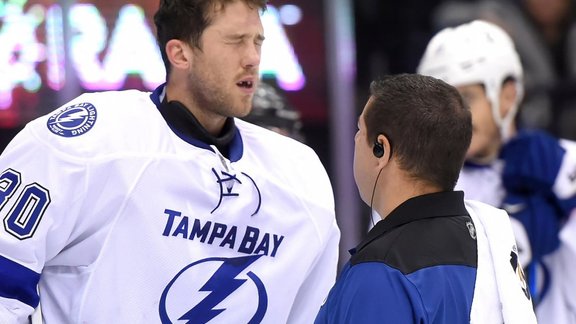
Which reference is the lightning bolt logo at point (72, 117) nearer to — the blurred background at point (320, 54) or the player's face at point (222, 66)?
the player's face at point (222, 66)

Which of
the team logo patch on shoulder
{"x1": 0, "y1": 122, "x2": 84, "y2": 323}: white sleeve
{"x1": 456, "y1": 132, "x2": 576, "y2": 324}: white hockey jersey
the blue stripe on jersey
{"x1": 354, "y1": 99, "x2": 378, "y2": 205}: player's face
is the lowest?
{"x1": 456, "y1": 132, "x2": 576, "y2": 324}: white hockey jersey

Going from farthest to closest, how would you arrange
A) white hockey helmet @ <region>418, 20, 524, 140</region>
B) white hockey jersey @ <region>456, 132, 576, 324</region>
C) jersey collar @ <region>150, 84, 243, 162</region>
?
white hockey helmet @ <region>418, 20, 524, 140</region> < white hockey jersey @ <region>456, 132, 576, 324</region> < jersey collar @ <region>150, 84, 243, 162</region>

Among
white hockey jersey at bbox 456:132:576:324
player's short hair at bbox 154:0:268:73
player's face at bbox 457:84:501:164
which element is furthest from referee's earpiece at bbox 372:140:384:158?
player's face at bbox 457:84:501:164

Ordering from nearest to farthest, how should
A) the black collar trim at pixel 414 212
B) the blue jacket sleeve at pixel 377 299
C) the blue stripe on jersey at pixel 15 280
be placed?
1. the blue jacket sleeve at pixel 377 299
2. the black collar trim at pixel 414 212
3. the blue stripe on jersey at pixel 15 280

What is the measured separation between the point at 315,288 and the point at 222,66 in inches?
25.6

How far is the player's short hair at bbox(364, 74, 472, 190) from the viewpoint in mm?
2664

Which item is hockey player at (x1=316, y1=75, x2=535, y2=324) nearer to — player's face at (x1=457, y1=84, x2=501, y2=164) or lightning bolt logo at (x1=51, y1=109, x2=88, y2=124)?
lightning bolt logo at (x1=51, y1=109, x2=88, y2=124)

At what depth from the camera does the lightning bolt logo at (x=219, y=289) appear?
10.2 ft

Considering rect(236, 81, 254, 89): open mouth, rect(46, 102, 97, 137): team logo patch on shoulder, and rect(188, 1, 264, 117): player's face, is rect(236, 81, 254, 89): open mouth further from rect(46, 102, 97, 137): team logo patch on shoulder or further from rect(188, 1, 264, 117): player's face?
rect(46, 102, 97, 137): team logo patch on shoulder

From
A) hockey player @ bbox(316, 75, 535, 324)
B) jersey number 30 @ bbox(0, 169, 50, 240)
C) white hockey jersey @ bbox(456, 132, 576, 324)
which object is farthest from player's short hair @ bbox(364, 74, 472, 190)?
white hockey jersey @ bbox(456, 132, 576, 324)

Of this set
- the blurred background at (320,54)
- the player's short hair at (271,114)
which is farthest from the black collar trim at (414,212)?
the blurred background at (320,54)

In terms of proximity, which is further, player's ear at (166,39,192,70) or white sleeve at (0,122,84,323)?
player's ear at (166,39,192,70)

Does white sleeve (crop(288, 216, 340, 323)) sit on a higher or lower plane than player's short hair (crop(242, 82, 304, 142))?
lower

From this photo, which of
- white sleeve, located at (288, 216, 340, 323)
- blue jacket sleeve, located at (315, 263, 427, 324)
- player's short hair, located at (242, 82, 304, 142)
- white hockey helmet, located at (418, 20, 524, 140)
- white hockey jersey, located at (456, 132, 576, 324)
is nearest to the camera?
blue jacket sleeve, located at (315, 263, 427, 324)
